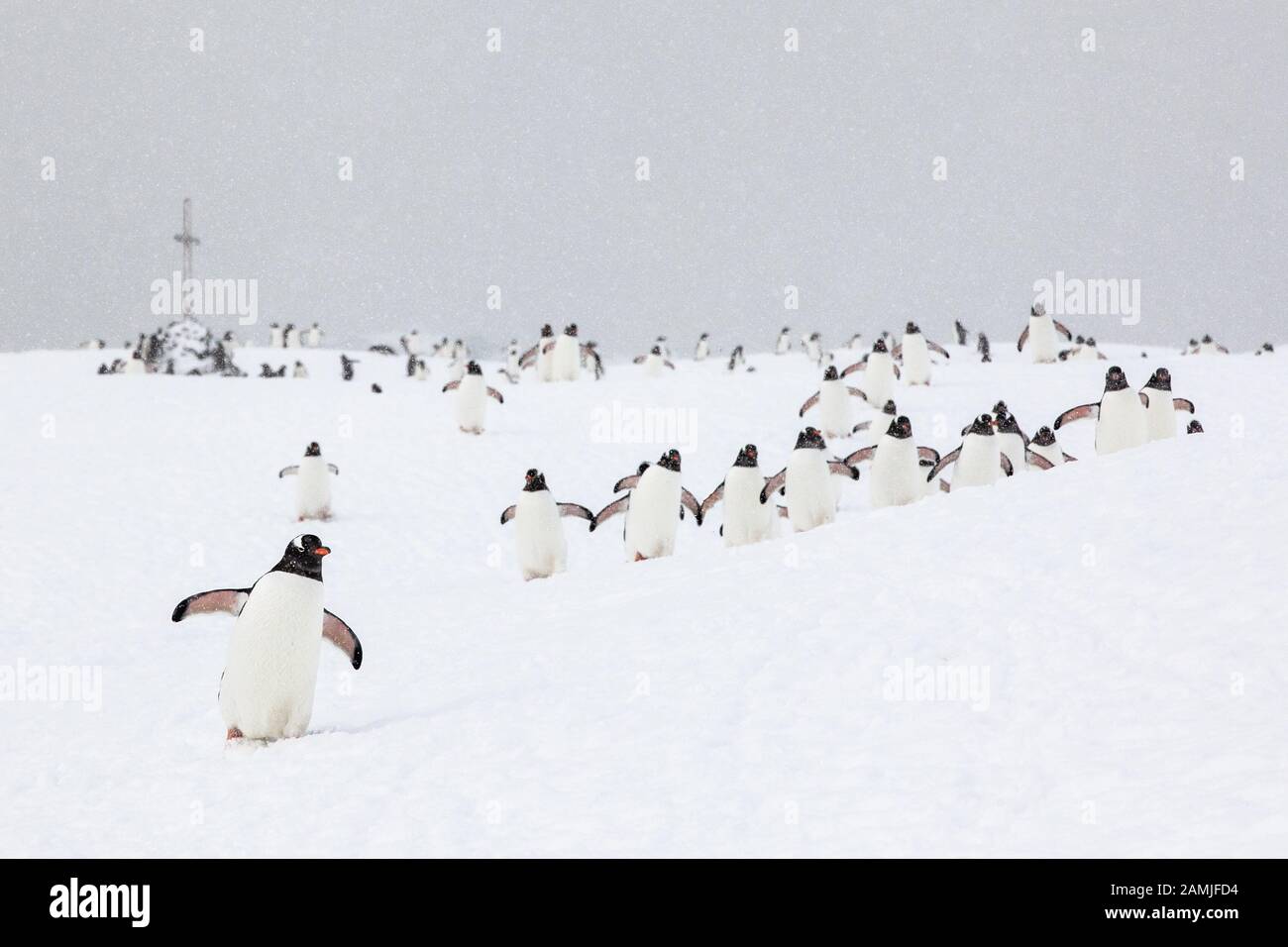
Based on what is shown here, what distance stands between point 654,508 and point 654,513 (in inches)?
1.6

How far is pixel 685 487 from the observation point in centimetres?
1276

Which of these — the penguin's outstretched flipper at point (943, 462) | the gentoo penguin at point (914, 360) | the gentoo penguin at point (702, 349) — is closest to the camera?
the penguin's outstretched flipper at point (943, 462)

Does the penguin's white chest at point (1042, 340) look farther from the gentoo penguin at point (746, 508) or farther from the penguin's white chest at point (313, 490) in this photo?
the penguin's white chest at point (313, 490)

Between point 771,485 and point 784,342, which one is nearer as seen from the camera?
point 771,485

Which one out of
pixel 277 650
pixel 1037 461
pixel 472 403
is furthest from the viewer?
pixel 472 403

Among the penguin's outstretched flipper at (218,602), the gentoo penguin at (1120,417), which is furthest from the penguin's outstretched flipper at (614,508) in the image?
the penguin's outstretched flipper at (218,602)

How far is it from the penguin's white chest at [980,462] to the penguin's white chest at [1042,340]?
9552mm

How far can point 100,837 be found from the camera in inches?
168

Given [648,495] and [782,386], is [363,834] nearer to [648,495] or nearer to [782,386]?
[648,495]

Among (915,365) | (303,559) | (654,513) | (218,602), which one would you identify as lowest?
(218,602)

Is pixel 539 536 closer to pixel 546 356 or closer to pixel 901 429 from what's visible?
pixel 901 429

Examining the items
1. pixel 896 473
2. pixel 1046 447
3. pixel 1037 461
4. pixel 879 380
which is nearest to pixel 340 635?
pixel 896 473

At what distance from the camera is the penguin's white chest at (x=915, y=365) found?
16.5m
